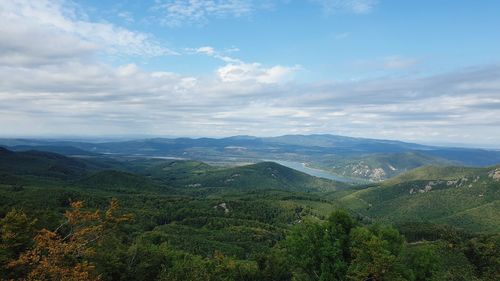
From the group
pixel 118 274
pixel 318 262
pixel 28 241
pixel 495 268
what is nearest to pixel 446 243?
pixel 495 268

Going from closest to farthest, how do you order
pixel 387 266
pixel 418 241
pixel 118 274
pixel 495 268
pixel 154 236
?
pixel 387 266
pixel 118 274
pixel 495 268
pixel 154 236
pixel 418 241

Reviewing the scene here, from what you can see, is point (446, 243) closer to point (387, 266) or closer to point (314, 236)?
point (314, 236)

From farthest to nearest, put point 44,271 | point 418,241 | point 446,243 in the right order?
point 418,241, point 446,243, point 44,271

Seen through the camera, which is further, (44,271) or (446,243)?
(446,243)

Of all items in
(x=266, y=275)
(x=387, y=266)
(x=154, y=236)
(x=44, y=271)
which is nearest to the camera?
(x=44, y=271)

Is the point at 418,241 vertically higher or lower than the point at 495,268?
lower

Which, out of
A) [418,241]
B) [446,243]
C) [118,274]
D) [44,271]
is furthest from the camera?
[418,241]

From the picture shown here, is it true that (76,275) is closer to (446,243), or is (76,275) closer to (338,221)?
(338,221)

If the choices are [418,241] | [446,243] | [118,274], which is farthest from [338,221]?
[418,241]

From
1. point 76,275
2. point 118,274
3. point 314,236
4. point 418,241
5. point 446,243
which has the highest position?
point 76,275

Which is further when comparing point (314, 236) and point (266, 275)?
point (266, 275)
